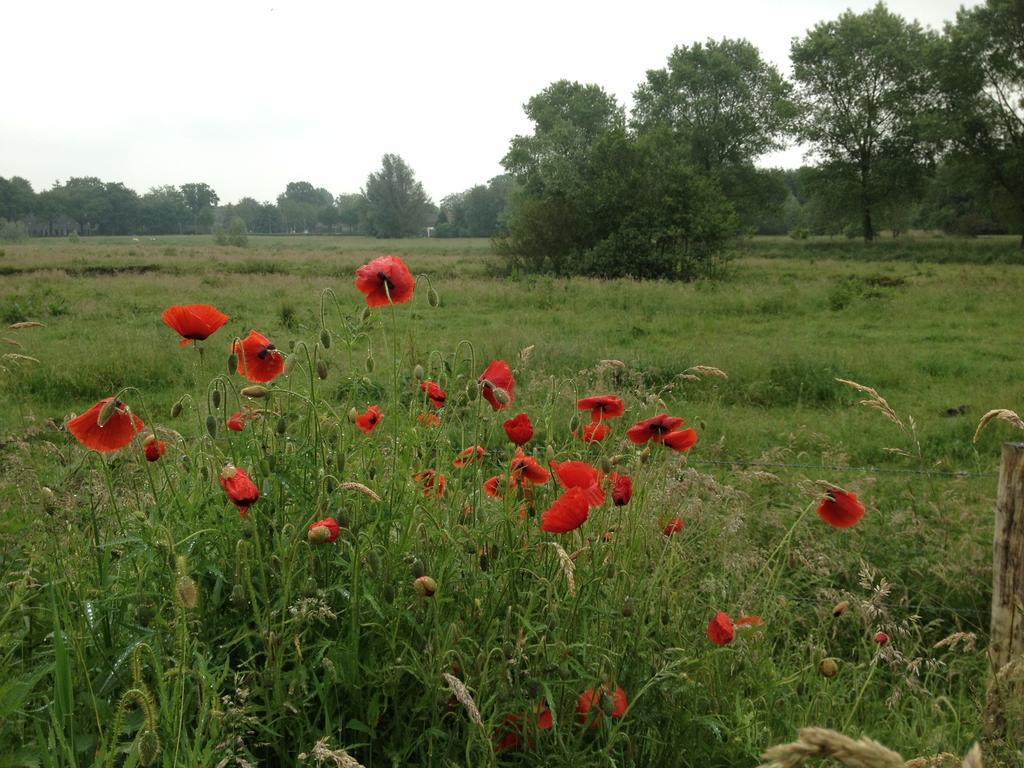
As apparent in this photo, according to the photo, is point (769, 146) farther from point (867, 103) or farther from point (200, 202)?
point (200, 202)

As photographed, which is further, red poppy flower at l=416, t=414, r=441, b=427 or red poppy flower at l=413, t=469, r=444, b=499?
red poppy flower at l=416, t=414, r=441, b=427

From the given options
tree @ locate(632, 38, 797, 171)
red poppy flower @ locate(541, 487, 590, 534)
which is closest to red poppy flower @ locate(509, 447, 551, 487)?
red poppy flower @ locate(541, 487, 590, 534)

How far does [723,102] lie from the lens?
44594mm

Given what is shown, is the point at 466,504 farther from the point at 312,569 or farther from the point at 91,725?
the point at 91,725

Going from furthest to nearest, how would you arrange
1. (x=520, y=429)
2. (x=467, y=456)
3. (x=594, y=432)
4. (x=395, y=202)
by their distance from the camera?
(x=395, y=202), (x=467, y=456), (x=594, y=432), (x=520, y=429)

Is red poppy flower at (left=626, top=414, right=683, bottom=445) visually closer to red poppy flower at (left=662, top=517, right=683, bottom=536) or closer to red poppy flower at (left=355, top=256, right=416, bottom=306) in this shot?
red poppy flower at (left=662, top=517, right=683, bottom=536)

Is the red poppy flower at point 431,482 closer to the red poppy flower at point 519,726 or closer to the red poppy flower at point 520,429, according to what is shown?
the red poppy flower at point 520,429

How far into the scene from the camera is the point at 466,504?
2408mm

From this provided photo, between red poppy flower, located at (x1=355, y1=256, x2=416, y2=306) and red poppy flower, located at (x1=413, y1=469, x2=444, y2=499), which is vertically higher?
red poppy flower, located at (x1=355, y1=256, x2=416, y2=306)

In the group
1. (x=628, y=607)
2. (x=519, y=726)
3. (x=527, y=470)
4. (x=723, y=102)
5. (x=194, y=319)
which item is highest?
(x=723, y=102)

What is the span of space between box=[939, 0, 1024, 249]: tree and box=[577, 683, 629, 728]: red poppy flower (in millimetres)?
37320

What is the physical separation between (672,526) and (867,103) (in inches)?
1707

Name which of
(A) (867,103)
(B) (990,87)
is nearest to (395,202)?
(A) (867,103)

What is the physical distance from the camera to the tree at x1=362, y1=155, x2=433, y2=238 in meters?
91.1
